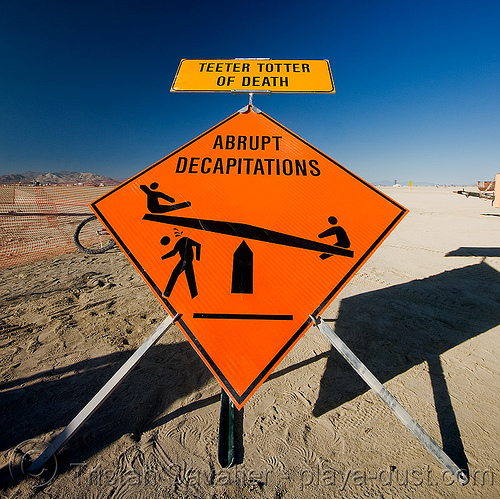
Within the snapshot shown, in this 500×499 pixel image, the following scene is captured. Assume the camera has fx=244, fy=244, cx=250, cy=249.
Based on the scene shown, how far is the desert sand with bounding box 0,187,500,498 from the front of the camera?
1610mm

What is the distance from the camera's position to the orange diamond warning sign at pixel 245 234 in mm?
1479

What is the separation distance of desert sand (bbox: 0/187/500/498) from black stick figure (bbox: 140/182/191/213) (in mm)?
1746

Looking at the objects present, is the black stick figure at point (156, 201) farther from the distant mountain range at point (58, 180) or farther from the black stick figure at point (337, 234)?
the distant mountain range at point (58, 180)

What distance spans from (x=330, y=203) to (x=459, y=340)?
2787mm

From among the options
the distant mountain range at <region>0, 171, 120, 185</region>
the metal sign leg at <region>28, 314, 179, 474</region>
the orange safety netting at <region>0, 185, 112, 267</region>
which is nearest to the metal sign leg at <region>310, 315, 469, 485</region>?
the metal sign leg at <region>28, 314, 179, 474</region>

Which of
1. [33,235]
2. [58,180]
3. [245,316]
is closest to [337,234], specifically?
[245,316]

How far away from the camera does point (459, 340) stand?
10.0ft

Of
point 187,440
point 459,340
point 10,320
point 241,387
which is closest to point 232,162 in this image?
point 241,387

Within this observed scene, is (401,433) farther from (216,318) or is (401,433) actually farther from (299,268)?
(216,318)

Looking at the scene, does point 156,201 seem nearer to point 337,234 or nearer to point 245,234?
point 245,234

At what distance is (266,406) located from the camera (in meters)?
2.20

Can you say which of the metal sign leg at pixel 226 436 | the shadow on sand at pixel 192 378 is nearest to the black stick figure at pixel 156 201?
the metal sign leg at pixel 226 436

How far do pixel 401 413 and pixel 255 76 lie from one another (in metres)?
2.88

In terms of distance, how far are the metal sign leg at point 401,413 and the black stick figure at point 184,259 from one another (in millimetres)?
796
